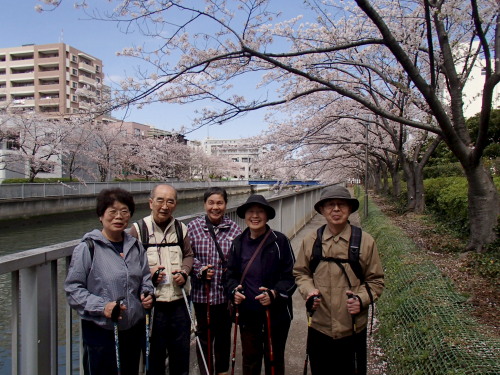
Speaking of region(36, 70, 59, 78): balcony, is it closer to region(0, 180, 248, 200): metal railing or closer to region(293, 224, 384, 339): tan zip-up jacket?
region(0, 180, 248, 200): metal railing

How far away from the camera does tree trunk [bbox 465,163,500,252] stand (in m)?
5.49

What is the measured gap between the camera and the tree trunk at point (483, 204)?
549 cm

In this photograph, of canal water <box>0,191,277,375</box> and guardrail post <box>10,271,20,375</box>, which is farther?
canal water <box>0,191,277,375</box>

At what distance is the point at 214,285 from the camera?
2.93 m

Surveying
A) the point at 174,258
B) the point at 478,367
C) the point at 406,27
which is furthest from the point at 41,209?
the point at 478,367

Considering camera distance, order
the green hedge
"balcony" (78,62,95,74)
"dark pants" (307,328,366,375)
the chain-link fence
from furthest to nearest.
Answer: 1. "balcony" (78,62,95,74)
2. the green hedge
3. "dark pants" (307,328,366,375)
4. the chain-link fence

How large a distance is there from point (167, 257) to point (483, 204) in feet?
15.9

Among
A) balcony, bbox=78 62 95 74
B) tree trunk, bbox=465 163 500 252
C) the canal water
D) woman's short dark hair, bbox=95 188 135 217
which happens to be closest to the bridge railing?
woman's short dark hair, bbox=95 188 135 217

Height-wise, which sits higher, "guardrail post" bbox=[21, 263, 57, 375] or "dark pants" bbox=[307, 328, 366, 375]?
"guardrail post" bbox=[21, 263, 57, 375]

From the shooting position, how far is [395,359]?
313 cm

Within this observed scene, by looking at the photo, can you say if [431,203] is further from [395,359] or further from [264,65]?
[395,359]

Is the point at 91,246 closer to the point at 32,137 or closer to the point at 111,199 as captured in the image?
the point at 111,199

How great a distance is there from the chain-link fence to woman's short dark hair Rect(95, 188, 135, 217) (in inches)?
85.0

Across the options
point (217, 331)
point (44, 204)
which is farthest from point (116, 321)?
point (44, 204)
